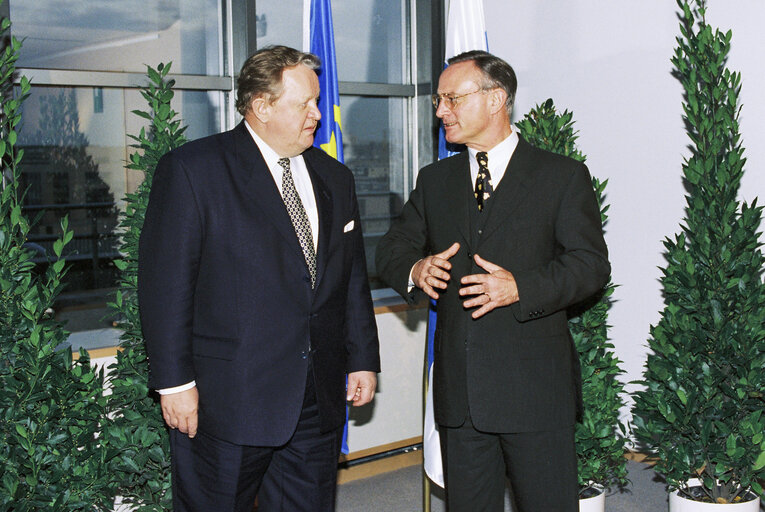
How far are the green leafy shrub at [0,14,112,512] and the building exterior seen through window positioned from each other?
1004 millimetres

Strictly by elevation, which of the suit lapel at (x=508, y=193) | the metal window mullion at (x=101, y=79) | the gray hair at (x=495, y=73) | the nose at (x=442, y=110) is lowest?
the suit lapel at (x=508, y=193)

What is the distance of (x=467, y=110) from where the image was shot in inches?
104

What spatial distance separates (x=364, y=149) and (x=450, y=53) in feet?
5.57

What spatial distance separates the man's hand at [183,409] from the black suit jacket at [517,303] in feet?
2.49

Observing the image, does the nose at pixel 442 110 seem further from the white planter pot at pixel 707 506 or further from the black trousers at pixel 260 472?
the white planter pot at pixel 707 506

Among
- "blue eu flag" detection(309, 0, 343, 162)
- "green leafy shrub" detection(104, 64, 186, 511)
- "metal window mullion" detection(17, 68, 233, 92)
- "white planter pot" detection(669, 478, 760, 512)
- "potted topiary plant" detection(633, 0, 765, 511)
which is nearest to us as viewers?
"green leafy shrub" detection(104, 64, 186, 511)

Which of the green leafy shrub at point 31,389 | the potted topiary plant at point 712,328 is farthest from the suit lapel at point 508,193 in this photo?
the green leafy shrub at point 31,389

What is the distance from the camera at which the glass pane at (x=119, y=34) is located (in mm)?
4164

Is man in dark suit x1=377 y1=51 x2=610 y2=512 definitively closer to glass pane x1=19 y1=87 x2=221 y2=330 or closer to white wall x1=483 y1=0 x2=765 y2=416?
white wall x1=483 y1=0 x2=765 y2=416

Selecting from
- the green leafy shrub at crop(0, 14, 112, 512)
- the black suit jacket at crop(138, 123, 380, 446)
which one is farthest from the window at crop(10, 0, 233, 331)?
the black suit jacket at crop(138, 123, 380, 446)

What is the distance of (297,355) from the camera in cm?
232

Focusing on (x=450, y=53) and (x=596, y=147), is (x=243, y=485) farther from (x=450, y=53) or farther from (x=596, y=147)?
(x=596, y=147)

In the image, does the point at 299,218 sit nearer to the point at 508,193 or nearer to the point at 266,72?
the point at 266,72

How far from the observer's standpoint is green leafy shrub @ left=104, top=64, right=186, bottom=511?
3000 mm
